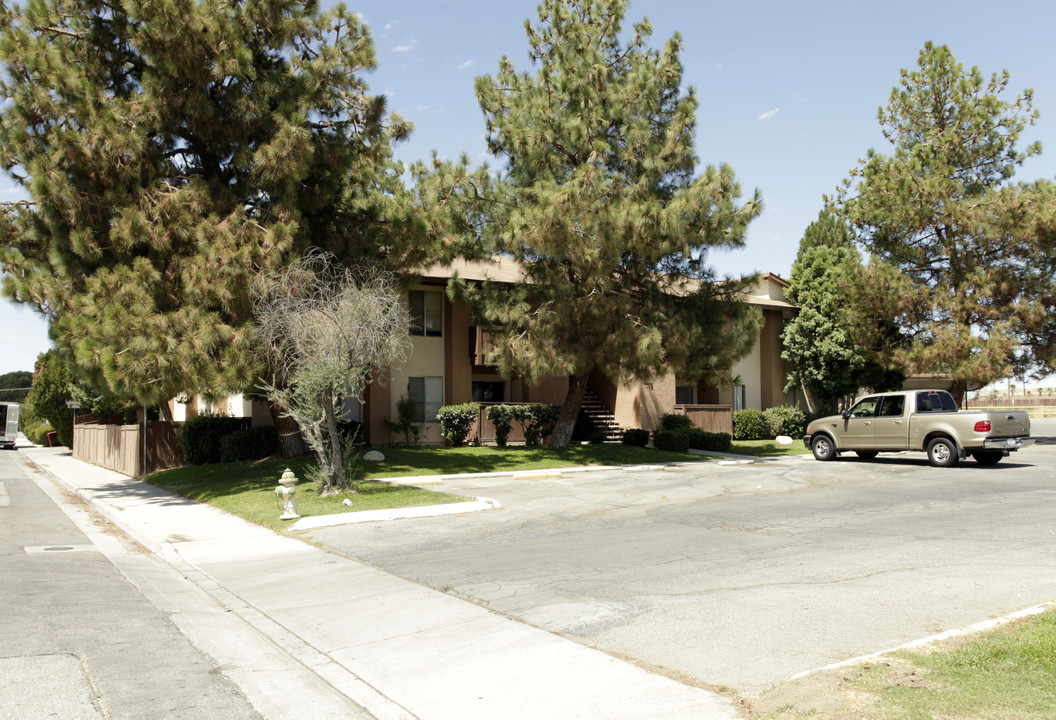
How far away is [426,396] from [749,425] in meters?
13.2

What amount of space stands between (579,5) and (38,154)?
1460 cm

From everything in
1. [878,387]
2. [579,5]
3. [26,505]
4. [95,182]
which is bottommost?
[26,505]

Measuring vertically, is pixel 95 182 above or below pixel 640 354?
above

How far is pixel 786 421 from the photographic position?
109 ft

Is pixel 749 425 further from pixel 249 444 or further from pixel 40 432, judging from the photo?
pixel 40 432

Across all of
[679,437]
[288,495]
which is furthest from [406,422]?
[288,495]

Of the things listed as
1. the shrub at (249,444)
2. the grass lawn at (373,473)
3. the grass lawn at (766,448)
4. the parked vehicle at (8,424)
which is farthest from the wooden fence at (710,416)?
the parked vehicle at (8,424)

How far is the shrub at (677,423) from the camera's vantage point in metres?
29.5

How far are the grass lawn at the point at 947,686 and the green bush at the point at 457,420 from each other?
22.1 meters

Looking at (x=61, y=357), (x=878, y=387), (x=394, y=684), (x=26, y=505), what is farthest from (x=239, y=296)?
(x=878, y=387)

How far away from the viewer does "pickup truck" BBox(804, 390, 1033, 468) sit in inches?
746

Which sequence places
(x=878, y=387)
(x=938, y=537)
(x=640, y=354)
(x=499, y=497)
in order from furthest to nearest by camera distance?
(x=878, y=387) → (x=640, y=354) → (x=499, y=497) → (x=938, y=537)

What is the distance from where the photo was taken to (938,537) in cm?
1016

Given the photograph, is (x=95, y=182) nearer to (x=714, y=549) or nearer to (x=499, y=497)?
(x=499, y=497)
